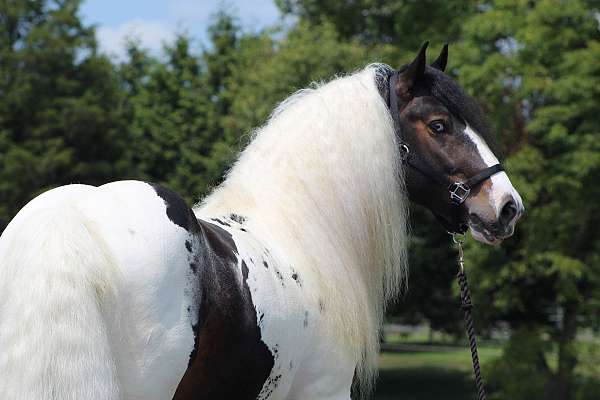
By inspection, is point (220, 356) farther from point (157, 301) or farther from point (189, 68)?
point (189, 68)

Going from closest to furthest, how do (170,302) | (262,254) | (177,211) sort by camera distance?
(170,302) → (177,211) → (262,254)

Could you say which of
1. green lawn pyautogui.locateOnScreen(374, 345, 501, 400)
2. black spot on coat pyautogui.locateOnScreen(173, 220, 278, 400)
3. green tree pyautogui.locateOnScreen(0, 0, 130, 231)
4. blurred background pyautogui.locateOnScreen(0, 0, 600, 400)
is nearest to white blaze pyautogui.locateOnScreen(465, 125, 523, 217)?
black spot on coat pyautogui.locateOnScreen(173, 220, 278, 400)

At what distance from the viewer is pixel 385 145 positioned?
3068 mm

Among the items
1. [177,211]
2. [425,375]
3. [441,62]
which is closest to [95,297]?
[177,211]

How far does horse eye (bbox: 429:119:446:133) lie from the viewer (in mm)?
3193

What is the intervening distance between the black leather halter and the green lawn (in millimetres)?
11406

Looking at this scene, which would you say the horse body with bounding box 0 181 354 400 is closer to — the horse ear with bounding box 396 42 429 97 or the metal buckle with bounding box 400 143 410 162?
the metal buckle with bounding box 400 143 410 162

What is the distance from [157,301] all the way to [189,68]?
18983mm

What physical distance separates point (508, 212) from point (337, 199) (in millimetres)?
714

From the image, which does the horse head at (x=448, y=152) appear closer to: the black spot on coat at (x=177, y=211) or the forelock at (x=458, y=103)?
the forelock at (x=458, y=103)

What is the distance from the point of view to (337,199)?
301cm

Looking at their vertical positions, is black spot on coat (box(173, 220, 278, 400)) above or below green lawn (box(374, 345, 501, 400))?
above

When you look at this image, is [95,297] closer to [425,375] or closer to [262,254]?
[262,254]

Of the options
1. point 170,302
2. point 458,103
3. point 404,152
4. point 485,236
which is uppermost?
point 458,103
